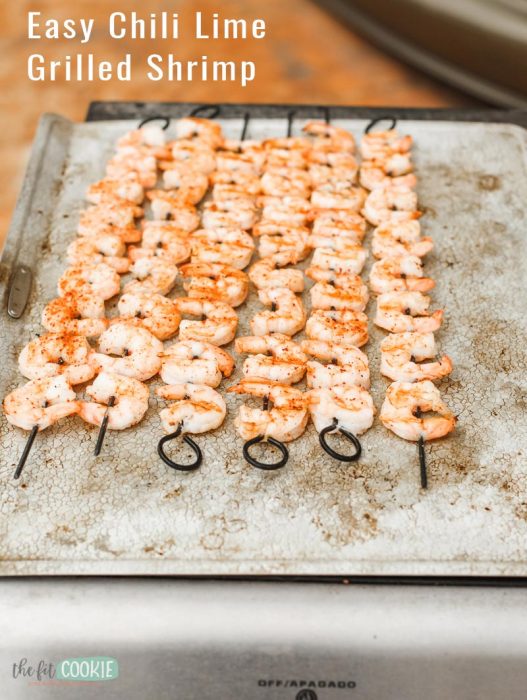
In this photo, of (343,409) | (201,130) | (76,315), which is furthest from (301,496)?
(201,130)

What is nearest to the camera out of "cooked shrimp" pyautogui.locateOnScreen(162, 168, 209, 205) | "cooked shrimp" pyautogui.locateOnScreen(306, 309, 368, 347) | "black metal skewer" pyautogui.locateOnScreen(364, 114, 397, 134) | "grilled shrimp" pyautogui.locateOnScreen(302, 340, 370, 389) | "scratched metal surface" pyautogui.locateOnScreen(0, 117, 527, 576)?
"scratched metal surface" pyautogui.locateOnScreen(0, 117, 527, 576)

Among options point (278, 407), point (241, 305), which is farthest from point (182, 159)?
point (278, 407)

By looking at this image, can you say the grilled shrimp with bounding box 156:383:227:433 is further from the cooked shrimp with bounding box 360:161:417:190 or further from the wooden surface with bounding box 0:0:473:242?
the wooden surface with bounding box 0:0:473:242

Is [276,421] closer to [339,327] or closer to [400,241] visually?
[339,327]

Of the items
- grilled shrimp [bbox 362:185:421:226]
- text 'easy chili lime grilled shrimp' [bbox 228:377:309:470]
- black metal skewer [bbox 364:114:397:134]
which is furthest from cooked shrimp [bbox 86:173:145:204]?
text 'easy chili lime grilled shrimp' [bbox 228:377:309:470]

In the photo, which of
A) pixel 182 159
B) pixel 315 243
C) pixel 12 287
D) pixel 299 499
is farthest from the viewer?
pixel 182 159

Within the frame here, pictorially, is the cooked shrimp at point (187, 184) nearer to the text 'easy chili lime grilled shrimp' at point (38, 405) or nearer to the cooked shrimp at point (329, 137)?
the cooked shrimp at point (329, 137)

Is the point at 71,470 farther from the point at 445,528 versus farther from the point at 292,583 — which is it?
the point at 445,528
